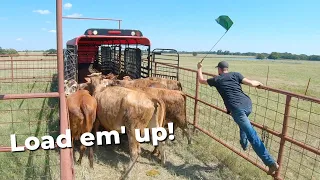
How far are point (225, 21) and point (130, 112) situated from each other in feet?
7.36

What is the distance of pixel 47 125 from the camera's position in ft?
23.1

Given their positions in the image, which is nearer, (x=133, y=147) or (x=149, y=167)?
(x=133, y=147)

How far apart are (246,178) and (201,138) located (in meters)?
1.92

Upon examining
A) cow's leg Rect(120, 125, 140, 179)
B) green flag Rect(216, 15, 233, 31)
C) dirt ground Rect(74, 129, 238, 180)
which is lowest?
dirt ground Rect(74, 129, 238, 180)

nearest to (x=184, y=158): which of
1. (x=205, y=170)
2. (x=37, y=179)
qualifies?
(x=205, y=170)

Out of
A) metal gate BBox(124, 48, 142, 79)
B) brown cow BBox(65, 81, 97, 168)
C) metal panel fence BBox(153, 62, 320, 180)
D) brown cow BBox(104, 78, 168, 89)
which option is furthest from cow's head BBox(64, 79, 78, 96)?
metal panel fence BBox(153, 62, 320, 180)

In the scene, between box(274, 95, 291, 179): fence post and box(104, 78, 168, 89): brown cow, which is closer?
box(274, 95, 291, 179): fence post

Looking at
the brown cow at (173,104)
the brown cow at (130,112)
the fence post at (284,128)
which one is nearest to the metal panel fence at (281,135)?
the fence post at (284,128)

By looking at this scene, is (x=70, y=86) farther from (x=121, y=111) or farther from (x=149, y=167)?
(x=149, y=167)

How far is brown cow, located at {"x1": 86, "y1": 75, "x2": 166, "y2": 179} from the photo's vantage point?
521cm

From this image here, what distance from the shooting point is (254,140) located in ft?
14.8

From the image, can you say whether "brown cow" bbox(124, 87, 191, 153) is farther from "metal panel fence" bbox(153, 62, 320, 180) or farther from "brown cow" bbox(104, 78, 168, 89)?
"brown cow" bbox(104, 78, 168, 89)

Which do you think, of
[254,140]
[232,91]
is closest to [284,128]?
[254,140]

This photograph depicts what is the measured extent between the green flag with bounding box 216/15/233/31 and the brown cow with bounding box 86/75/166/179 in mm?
1718
